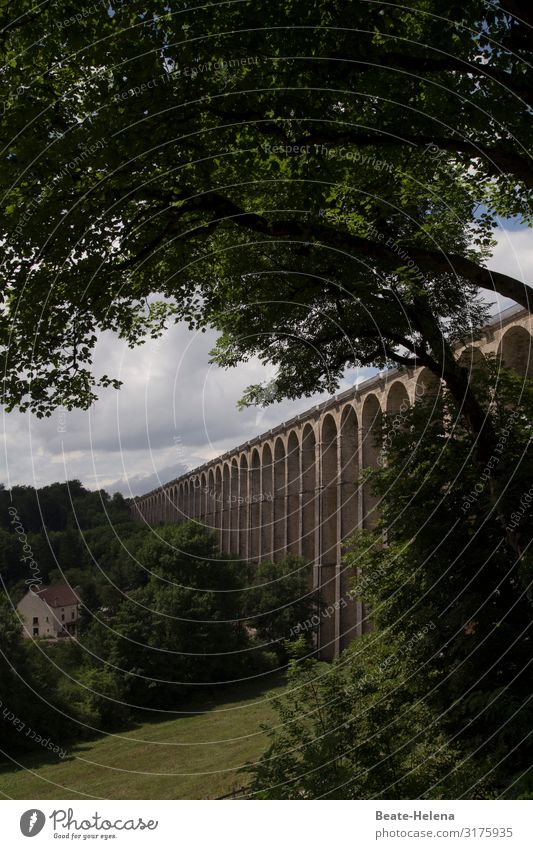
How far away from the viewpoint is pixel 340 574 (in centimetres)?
3934

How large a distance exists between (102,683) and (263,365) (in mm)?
20729

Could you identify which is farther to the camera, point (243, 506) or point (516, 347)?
point (243, 506)

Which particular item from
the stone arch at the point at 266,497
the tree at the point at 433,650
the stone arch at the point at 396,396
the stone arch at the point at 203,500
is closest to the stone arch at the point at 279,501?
the stone arch at the point at 266,497

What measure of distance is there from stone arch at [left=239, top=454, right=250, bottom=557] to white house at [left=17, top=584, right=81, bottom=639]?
85.8 ft

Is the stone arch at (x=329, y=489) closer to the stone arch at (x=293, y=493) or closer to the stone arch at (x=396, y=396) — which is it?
the stone arch at (x=293, y=493)

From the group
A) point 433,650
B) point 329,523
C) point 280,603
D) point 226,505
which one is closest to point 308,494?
point 329,523

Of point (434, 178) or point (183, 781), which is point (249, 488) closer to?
point (183, 781)

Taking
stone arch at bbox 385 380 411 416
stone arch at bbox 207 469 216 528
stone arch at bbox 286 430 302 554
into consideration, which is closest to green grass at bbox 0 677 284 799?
stone arch at bbox 385 380 411 416

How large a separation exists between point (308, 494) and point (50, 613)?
2403cm

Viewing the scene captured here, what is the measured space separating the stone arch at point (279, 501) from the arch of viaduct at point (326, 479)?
80 mm

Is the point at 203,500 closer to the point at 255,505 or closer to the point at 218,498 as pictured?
the point at 218,498

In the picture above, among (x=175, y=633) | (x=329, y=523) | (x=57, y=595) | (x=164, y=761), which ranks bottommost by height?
(x=164, y=761)

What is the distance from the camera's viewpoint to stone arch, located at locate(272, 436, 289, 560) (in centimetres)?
5422

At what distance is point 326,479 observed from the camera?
46.0m
